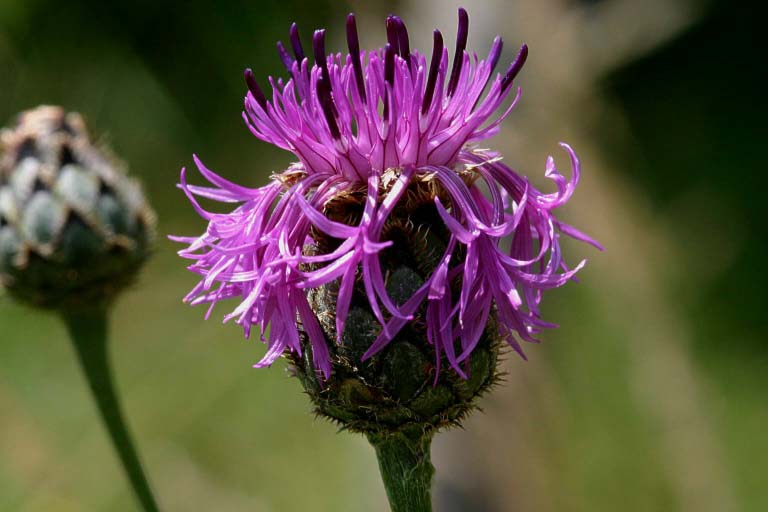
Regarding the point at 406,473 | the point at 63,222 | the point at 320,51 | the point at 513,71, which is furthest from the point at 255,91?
the point at 63,222

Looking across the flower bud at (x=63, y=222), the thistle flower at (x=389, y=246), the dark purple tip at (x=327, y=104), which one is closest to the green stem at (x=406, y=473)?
the thistle flower at (x=389, y=246)

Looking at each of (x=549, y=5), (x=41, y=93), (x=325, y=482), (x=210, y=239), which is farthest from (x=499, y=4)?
(x=41, y=93)

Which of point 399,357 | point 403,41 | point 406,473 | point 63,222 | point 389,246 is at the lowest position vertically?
point 406,473

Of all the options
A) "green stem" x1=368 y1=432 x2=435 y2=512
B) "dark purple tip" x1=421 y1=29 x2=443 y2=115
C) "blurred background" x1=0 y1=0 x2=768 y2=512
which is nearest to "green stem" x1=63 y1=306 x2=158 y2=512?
"green stem" x1=368 y1=432 x2=435 y2=512

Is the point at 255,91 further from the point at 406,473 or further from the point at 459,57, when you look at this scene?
the point at 406,473

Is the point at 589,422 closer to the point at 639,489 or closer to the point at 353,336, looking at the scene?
the point at 639,489

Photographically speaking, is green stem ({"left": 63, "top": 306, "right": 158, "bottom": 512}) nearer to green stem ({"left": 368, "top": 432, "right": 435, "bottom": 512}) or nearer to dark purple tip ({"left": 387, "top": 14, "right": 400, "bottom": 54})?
green stem ({"left": 368, "top": 432, "right": 435, "bottom": 512})
